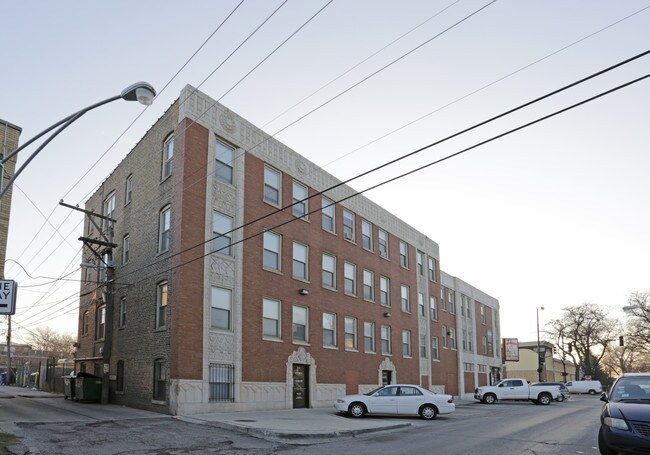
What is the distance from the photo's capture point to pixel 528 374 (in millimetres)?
94562

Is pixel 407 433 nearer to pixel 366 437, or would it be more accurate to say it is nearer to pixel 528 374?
pixel 366 437

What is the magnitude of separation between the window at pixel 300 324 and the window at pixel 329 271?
2724mm

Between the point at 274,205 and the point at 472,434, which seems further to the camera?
the point at 274,205

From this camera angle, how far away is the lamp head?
10.9 m

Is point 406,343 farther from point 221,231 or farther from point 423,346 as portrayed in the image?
point 221,231

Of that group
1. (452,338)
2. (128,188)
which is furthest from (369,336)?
(452,338)

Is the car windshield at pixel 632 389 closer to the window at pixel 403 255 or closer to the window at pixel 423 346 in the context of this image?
the window at pixel 403 255

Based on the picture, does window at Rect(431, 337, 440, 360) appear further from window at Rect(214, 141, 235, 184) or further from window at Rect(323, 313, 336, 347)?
window at Rect(214, 141, 235, 184)

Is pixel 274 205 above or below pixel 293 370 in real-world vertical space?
above

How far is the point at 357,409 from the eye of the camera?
2227 cm

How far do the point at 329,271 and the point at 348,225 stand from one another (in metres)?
3.98

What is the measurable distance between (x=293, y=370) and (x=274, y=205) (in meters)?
7.73

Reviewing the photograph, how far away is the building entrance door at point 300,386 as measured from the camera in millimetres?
26578

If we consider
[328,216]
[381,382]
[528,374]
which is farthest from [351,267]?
[528,374]
